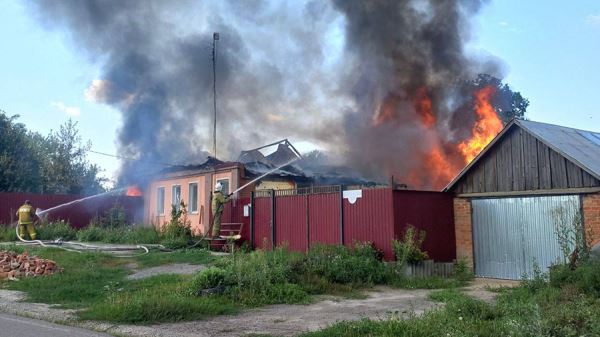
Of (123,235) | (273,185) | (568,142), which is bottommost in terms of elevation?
(123,235)

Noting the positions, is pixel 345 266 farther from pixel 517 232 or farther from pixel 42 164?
pixel 42 164

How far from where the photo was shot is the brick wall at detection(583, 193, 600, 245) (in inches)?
472

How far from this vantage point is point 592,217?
1206 centimetres

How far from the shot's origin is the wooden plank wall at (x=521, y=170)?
12.6m

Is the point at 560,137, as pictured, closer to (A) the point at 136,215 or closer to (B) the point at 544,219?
(B) the point at 544,219

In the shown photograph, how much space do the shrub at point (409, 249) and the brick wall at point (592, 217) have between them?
3766mm

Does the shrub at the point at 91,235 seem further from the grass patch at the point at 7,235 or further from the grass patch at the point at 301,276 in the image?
the grass patch at the point at 301,276

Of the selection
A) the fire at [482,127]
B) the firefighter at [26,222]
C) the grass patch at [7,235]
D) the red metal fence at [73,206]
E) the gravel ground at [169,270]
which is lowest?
the gravel ground at [169,270]

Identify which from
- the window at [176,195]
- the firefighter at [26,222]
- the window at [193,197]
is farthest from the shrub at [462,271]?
the firefighter at [26,222]

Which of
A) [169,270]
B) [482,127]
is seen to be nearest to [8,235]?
[169,270]

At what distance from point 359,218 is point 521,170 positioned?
4.45 metres

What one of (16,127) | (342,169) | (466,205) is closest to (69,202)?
(16,127)

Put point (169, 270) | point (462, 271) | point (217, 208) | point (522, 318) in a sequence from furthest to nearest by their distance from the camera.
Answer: point (217, 208), point (462, 271), point (169, 270), point (522, 318)

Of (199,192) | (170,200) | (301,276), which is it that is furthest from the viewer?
(170,200)
